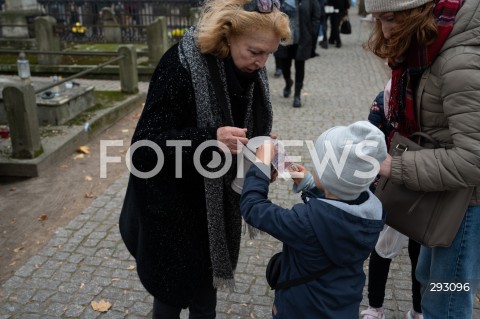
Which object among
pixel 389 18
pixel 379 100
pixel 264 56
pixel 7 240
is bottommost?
pixel 7 240

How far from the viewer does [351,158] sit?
1.75m

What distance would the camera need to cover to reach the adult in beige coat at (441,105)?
176 centimetres

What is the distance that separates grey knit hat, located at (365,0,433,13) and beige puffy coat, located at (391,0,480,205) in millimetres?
160

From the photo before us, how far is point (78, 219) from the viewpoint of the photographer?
177 inches

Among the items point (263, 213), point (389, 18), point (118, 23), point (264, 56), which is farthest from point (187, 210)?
point (118, 23)

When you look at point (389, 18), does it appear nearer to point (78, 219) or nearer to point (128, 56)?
point (78, 219)

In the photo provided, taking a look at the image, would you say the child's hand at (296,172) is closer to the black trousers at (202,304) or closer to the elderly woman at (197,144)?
the elderly woman at (197,144)

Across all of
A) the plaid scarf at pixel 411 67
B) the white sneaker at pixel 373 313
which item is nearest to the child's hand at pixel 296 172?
the plaid scarf at pixel 411 67

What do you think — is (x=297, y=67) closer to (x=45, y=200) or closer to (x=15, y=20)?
(x=45, y=200)

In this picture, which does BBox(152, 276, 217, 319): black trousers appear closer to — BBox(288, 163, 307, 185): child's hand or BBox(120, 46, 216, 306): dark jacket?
BBox(120, 46, 216, 306): dark jacket

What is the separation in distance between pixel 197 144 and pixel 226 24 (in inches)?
18.9

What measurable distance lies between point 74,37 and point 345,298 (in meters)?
12.2

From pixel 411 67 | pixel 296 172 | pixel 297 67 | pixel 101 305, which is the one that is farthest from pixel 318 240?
pixel 297 67

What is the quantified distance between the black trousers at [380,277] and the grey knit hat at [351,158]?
113cm
